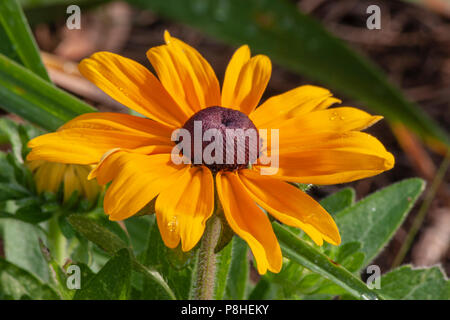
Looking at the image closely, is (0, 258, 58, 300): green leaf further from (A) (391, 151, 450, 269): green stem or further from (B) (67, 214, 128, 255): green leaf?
(A) (391, 151, 450, 269): green stem

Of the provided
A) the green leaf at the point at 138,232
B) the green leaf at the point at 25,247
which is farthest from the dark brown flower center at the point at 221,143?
the green leaf at the point at 25,247

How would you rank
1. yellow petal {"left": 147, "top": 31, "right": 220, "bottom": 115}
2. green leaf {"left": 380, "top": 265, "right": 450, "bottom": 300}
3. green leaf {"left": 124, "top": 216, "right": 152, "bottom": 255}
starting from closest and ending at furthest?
1. yellow petal {"left": 147, "top": 31, "right": 220, "bottom": 115}
2. green leaf {"left": 380, "top": 265, "right": 450, "bottom": 300}
3. green leaf {"left": 124, "top": 216, "right": 152, "bottom": 255}

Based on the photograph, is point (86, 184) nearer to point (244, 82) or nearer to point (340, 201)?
point (244, 82)

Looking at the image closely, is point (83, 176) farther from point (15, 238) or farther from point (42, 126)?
point (15, 238)

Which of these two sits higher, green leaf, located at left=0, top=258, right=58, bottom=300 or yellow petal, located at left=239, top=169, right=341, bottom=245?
yellow petal, located at left=239, top=169, right=341, bottom=245

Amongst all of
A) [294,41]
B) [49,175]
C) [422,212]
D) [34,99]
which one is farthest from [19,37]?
[422,212]

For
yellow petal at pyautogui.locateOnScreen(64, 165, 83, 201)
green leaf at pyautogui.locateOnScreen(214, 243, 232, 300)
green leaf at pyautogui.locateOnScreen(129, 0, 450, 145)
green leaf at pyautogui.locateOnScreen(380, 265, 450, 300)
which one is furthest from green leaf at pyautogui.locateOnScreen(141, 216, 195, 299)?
green leaf at pyautogui.locateOnScreen(129, 0, 450, 145)

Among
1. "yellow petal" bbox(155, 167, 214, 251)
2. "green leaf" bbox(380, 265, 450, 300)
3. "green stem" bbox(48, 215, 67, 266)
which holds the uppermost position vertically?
"yellow petal" bbox(155, 167, 214, 251)
